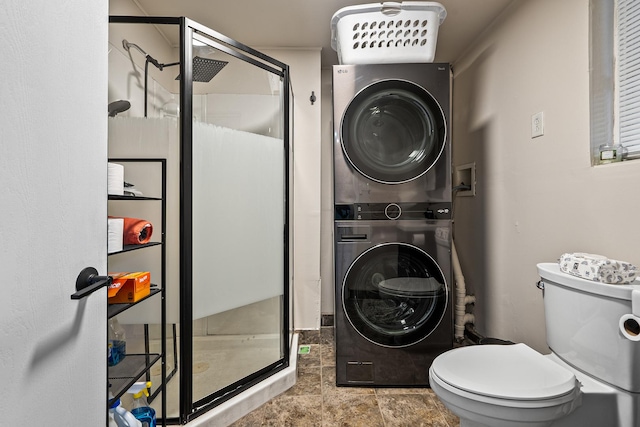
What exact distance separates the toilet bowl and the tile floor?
0.43 metres

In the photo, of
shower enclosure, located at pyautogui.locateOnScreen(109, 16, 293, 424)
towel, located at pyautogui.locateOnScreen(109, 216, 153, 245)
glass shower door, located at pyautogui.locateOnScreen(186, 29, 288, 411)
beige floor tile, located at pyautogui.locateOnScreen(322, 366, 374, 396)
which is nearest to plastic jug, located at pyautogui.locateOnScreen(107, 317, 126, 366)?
shower enclosure, located at pyautogui.locateOnScreen(109, 16, 293, 424)

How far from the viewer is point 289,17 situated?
76.8 inches

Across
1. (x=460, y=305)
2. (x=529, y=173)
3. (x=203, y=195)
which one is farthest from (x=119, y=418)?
(x=529, y=173)

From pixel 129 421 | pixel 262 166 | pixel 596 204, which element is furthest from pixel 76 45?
pixel 596 204

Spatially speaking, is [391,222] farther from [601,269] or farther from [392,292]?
[601,269]

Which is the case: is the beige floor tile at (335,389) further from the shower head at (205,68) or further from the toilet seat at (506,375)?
the shower head at (205,68)

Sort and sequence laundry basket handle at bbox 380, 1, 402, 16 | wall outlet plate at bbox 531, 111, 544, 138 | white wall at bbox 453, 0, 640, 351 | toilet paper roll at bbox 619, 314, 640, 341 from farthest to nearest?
laundry basket handle at bbox 380, 1, 402, 16 < wall outlet plate at bbox 531, 111, 544, 138 < white wall at bbox 453, 0, 640, 351 < toilet paper roll at bbox 619, 314, 640, 341

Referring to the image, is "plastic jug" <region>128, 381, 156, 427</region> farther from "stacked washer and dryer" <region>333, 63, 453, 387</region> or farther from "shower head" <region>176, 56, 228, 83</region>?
"shower head" <region>176, 56, 228, 83</region>

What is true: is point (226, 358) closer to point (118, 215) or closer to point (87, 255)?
point (118, 215)

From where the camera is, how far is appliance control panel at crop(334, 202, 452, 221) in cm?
174

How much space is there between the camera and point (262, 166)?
173 cm

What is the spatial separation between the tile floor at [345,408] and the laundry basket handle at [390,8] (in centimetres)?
219

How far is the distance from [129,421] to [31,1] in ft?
4.13

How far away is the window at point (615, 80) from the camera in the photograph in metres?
1.14
